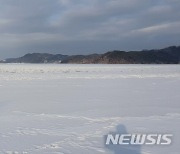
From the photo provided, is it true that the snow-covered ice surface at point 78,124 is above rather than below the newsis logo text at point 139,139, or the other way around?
below

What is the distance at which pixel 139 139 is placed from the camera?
561 centimetres

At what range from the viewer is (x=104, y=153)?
4887 mm

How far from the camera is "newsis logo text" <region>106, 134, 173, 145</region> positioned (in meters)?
5.36

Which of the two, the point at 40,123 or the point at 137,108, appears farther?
the point at 137,108

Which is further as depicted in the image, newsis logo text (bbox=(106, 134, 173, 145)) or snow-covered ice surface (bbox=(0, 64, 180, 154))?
newsis logo text (bbox=(106, 134, 173, 145))

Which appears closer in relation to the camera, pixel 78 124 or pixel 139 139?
pixel 139 139

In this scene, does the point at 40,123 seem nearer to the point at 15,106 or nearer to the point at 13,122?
the point at 13,122

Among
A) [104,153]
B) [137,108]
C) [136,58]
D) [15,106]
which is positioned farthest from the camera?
[136,58]

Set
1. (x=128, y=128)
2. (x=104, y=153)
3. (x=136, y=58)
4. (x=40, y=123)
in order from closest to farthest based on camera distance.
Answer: (x=104, y=153) < (x=128, y=128) < (x=40, y=123) < (x=136, y=58)

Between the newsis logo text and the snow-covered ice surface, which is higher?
the newsis logo text

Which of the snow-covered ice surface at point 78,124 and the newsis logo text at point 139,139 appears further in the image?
the newsis logo text at point 139,139

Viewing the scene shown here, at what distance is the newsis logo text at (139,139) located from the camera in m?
5.36

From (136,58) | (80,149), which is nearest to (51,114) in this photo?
(80,149)

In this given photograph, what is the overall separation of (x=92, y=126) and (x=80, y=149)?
174 cm
